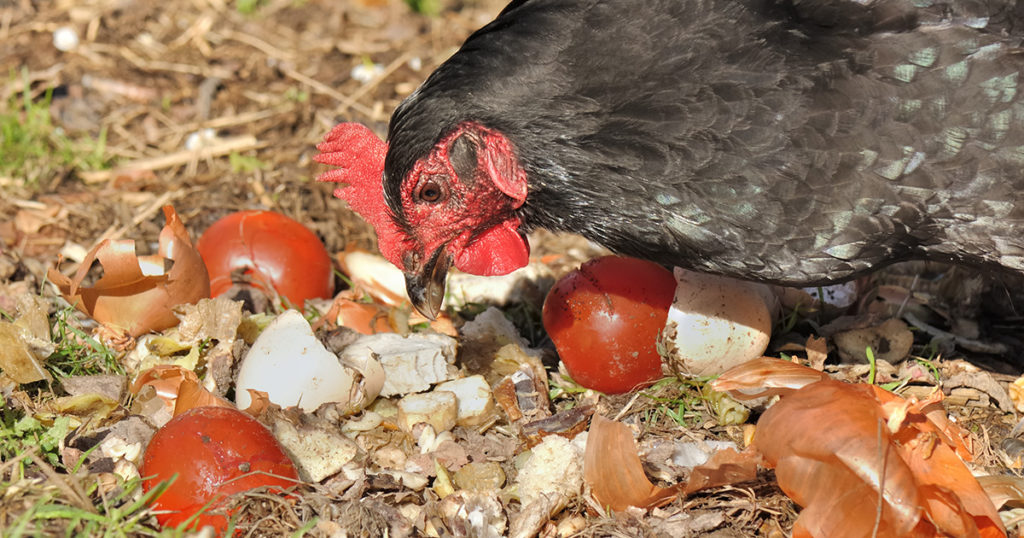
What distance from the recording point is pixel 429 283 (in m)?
2.96

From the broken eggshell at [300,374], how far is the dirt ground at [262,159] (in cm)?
33

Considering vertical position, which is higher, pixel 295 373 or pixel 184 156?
pixel 295 373

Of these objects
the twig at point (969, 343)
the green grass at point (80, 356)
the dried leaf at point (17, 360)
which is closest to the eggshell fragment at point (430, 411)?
the green grass at point (80, 356)

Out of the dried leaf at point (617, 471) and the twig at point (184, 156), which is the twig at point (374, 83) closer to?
the twig at point (184, 156)

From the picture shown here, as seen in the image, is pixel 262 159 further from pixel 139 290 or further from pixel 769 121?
pixel 769 121

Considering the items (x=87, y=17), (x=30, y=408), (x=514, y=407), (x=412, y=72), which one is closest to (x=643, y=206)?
(x=514, y=407)

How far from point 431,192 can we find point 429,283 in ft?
1.10

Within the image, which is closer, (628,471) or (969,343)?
(628,471)

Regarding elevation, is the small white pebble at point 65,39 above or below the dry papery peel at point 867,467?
below

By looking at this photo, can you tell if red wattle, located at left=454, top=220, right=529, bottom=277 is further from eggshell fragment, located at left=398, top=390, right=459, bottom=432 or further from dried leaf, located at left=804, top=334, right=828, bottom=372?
dried leaf, located at left=804, top=334, right=828, bottom=372

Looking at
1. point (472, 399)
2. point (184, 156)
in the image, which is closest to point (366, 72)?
point (184, 156)

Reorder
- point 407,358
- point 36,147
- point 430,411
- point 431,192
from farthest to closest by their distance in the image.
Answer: point 36,147 < point 407,358 < point 430,411 < point 431,192

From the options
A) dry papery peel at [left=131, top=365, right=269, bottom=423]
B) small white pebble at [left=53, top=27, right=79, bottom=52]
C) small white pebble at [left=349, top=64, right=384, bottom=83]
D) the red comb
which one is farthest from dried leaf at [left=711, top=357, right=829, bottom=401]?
small white pebble at [left=53, top=27, right=79, bottom=52]

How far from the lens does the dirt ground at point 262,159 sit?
2596 mm
